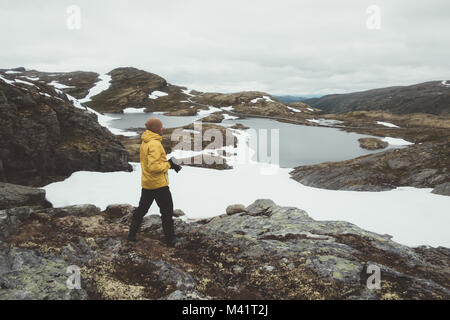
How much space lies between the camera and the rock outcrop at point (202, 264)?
673cm

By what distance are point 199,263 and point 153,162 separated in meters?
3.59

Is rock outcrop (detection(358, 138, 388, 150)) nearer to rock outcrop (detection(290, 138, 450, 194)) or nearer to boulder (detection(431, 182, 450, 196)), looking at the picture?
rock outcrop (detection(290, 138, 450, 194))

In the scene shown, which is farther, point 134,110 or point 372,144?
point 134,110

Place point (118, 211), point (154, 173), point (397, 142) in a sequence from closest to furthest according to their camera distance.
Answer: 1. point (154, 173)
2. point (118, 211)
3. point (397, 142)

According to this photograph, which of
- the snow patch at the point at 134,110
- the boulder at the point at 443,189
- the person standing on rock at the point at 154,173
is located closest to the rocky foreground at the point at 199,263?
the person standing on rock at the point at 154,173

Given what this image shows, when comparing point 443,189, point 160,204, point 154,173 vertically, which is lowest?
point 443,189

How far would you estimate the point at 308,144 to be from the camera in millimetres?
68438

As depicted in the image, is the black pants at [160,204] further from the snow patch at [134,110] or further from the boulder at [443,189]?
the snow patch at [134,110]

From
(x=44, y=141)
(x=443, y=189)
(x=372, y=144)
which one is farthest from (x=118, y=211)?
(x=372, y=144)

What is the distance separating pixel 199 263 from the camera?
8641 mm

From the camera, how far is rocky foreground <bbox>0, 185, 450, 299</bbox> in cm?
→ 674

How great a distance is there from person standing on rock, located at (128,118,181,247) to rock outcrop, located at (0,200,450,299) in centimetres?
86

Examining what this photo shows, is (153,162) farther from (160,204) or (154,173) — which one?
(160,204)

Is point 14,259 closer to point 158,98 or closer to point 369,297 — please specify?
point 369,297
